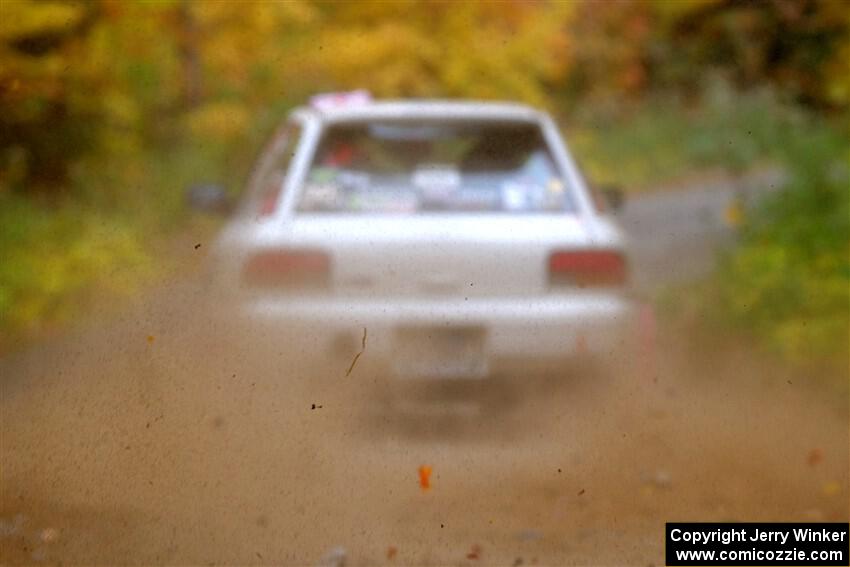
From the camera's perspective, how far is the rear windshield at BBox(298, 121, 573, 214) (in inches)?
205

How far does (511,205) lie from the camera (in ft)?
17.4

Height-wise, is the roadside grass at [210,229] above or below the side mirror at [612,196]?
below

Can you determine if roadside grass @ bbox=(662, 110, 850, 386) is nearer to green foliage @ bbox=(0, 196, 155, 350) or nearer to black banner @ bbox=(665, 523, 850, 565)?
black banner @ bbox=(665, 523, 850, 565)

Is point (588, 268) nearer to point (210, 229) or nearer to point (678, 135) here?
point (210, 229)

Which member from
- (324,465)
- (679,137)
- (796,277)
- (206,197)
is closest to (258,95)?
(206,197)

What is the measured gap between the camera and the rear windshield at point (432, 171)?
17.1ft

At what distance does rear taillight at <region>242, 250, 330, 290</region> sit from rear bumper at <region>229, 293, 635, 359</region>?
7 cm

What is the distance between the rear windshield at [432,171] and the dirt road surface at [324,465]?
691 mm

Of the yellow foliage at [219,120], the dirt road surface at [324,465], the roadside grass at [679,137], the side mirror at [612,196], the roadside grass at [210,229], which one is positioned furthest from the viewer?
the yellow foliage at [219,120]

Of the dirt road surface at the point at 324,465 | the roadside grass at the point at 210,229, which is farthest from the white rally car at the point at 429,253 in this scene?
the roadside grass at the point at 210,229

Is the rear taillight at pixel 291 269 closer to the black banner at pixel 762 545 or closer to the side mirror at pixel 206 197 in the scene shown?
the side mirror at pixel 206 197

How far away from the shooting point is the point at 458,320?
500cm

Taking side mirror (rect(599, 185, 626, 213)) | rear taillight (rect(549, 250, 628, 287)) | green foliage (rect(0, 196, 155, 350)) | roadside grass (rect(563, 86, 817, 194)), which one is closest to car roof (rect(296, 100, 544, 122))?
rear taillight (rect(549, 250, 628, 287))

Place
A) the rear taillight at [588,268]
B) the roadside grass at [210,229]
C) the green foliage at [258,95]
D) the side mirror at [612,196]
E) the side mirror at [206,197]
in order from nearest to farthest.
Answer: the rear taillight at [588,268] → the side mirror at [206,197] → the side mirror at [612,196] → the roadside grass at [210,229] → the green foliage at [258,95]
